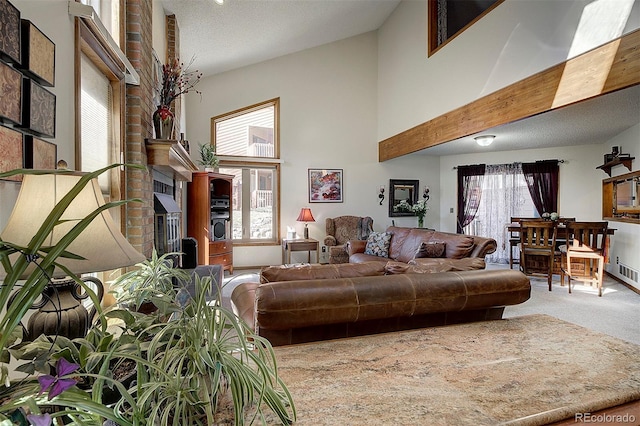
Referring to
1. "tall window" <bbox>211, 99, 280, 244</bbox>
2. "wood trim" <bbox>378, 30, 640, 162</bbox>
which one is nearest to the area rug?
"wood trim" <bbox>378, 30, 640, 162</bbox>

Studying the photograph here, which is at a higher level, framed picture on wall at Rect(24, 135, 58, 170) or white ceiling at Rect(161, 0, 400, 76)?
white ceiling at Rect(161, 0, 400, 76)

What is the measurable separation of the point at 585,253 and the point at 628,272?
35.8 inches

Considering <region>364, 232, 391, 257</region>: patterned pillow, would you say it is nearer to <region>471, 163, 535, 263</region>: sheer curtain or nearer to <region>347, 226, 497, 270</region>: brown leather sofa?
<region>347, 226, 497, 270</region>: brown leather sofa

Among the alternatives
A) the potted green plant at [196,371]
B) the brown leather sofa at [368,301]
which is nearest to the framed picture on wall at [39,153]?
the potted green plant at [196,371]

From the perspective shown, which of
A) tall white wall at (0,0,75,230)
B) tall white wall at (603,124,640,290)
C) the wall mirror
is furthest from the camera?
the wall mirror

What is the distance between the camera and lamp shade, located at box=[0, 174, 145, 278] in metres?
0.84

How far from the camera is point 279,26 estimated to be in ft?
16.5

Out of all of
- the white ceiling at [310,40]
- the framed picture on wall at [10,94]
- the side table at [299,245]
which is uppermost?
the white ceiling at [310,40]

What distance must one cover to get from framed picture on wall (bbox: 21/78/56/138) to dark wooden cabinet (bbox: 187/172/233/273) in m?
4.03

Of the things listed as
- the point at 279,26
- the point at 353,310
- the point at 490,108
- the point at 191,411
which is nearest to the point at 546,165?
the point at 490,108

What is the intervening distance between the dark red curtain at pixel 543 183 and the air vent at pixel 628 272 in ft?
5.01

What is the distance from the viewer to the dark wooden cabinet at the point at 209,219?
532 centimetres

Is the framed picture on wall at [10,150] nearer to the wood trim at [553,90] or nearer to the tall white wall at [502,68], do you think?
the wood trim at [553,90]

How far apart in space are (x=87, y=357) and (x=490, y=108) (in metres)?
4.47
